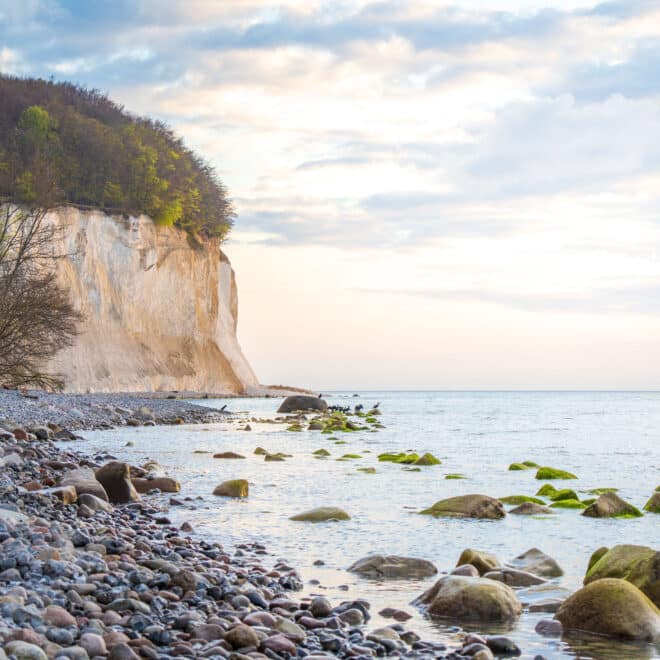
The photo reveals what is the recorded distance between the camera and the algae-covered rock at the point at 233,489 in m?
12.7

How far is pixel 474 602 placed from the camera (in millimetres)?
6258

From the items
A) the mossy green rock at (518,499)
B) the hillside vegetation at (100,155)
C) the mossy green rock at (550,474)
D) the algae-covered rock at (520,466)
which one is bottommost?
the algae-covered rock at (520,466)

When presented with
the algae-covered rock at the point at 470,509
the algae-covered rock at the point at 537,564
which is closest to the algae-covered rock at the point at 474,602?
the algae-covered rock at the point at 537,564

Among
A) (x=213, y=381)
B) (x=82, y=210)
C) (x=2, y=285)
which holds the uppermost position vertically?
(x=82, y=210)

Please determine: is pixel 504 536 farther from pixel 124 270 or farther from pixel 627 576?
pixel 124 270

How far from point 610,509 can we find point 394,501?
3.25 meters

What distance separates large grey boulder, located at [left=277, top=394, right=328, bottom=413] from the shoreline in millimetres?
37846

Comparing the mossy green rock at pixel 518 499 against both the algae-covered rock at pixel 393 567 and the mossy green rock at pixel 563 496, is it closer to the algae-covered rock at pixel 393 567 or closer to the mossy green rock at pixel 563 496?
the mossy green rock at pixel 563 496

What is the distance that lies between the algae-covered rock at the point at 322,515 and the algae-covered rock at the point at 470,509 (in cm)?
129

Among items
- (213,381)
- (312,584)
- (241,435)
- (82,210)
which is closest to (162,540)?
(312,584)

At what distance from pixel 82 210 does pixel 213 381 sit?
729 inches

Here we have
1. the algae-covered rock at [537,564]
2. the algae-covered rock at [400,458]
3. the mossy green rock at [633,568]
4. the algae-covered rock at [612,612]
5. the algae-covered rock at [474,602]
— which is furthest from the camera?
the algae-covered rock at [400,458]

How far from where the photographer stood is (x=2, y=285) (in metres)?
26.0

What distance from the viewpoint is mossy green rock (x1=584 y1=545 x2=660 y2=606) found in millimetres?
6523
